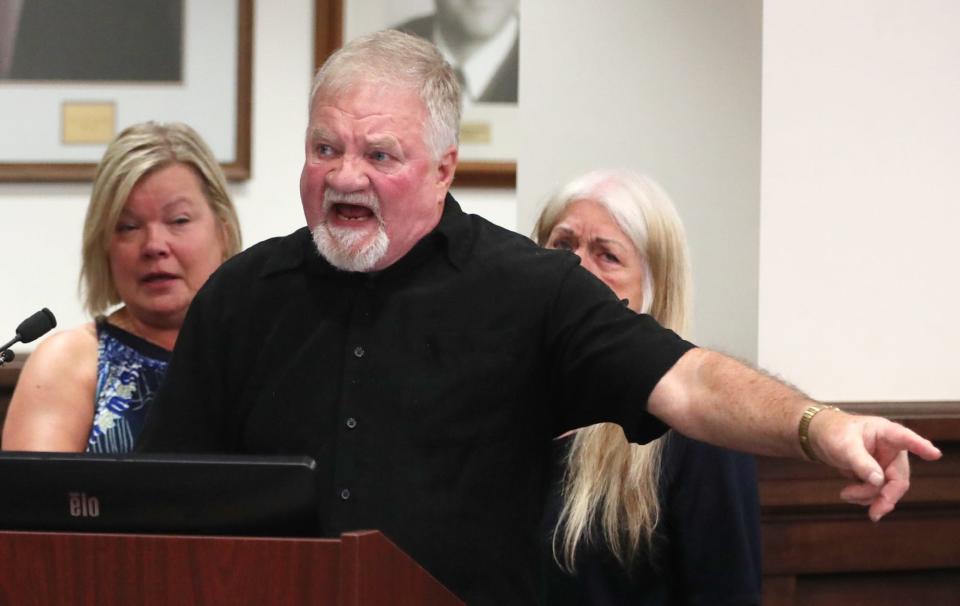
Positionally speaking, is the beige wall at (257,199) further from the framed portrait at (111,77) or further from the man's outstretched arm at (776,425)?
the man's outstretched arm at (776,425)

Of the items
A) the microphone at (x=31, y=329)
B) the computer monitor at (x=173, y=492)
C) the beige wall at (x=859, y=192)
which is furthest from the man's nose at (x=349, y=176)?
the beige wall at (x=859, y=192)

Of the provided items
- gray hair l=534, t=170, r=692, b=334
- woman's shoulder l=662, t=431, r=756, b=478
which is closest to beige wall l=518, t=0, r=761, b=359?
gray hair l=534, t=170, r=692, b=334

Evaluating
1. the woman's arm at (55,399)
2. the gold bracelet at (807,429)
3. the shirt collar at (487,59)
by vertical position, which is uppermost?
the shirt collar at (487,59)

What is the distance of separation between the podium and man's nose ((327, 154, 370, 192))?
0.56m

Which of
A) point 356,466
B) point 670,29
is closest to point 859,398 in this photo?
point 670,29

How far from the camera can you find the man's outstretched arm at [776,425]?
146 cm

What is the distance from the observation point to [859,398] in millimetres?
2613

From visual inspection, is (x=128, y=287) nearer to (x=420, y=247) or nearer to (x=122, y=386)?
(x=122, y=386)

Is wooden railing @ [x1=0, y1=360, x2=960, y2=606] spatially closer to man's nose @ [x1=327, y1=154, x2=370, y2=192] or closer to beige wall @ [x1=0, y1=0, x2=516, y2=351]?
beige wall @ [x1=0, y1=0, x2=516, y2=351]

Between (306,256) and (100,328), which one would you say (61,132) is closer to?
(100,328)

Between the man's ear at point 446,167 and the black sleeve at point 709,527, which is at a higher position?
the man's ear at point 446,167

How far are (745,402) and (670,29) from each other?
48.7 inches

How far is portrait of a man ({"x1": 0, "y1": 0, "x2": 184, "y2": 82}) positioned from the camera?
3340 mm

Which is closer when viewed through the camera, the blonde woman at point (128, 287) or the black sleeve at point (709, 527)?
the black sleeve at point (709, 527)
